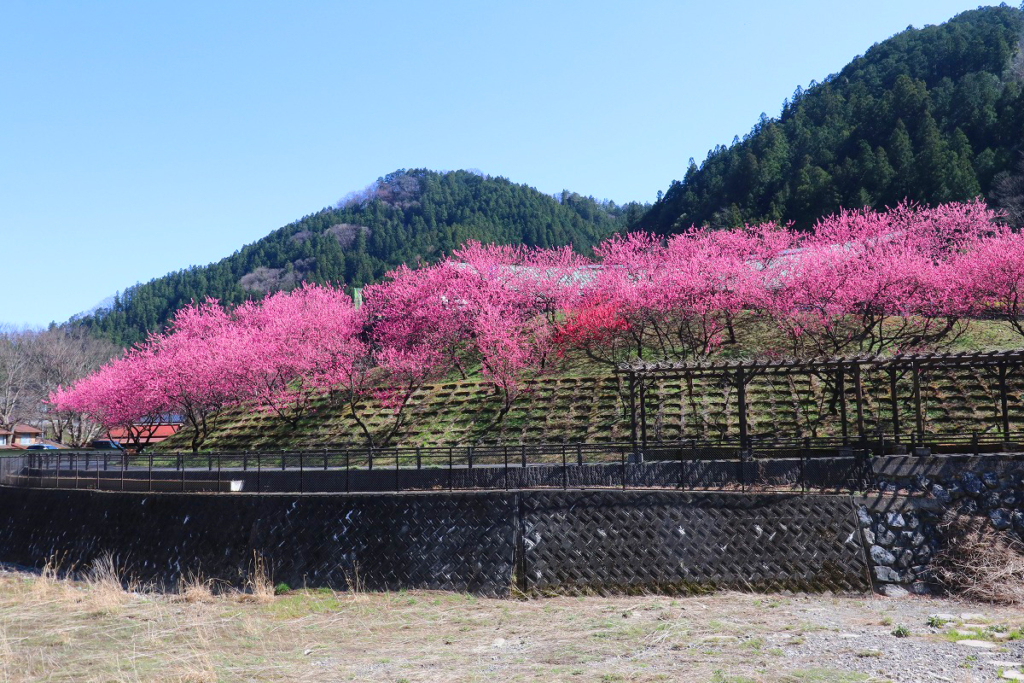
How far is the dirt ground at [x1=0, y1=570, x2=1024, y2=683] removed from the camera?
10.4 metres

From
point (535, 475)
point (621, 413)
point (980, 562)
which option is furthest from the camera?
point (621, 413)

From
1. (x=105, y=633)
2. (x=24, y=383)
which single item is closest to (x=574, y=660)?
(x=105, y=633)

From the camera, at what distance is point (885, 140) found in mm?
79688

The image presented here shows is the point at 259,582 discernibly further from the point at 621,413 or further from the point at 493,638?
the point at 621,413

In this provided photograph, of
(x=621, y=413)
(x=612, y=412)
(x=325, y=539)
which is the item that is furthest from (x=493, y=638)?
(x=612, y=412)

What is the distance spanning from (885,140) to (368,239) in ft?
324

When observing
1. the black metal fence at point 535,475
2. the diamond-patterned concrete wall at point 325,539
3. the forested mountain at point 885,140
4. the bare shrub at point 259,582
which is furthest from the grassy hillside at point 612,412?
the forested mountain at point 885,140

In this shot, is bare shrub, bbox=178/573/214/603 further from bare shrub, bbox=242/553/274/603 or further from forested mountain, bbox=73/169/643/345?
forested mountain, bbox=73/169/643/345

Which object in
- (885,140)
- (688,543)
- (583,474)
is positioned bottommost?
(688,543)

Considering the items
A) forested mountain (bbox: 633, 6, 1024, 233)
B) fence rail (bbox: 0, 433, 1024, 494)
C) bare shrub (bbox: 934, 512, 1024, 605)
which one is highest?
forested mountain (bbox: 633, 6, 1024, 233)

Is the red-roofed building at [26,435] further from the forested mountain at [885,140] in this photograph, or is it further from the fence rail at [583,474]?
the forested mountain at [885,140]

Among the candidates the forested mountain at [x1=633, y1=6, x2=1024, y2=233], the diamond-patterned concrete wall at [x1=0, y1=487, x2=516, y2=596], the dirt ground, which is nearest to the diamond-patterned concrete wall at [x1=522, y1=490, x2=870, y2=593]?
the dirt ground

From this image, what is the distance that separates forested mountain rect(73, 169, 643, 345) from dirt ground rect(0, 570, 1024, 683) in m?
102

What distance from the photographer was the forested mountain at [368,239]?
440ft
